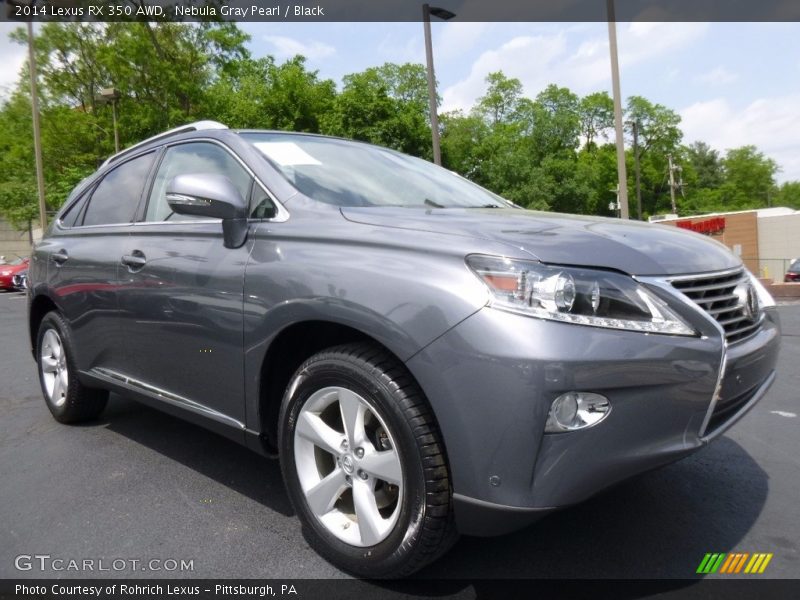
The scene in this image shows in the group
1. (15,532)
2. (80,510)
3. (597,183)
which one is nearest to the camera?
(15,532)

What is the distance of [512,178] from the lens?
51781 mm

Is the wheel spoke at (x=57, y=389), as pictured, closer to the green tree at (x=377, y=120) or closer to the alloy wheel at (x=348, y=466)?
the alloy wheel at (x=348, y=466)

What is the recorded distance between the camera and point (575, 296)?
6.39 feet

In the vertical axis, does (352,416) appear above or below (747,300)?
below

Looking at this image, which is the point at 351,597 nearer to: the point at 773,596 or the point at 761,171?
the point at 773,596

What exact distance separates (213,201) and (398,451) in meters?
1.25

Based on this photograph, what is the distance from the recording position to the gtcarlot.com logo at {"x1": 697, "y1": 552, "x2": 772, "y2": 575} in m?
2.30

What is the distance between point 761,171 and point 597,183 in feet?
130

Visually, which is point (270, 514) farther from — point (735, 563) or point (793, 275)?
point (793, 275)

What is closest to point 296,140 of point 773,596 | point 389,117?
point 773,596

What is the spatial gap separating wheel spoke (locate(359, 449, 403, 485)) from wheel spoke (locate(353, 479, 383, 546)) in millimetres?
88

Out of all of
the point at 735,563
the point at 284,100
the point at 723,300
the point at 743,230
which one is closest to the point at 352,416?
the point at 723,300

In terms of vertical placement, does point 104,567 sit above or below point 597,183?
below

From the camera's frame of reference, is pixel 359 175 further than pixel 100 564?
Yes
